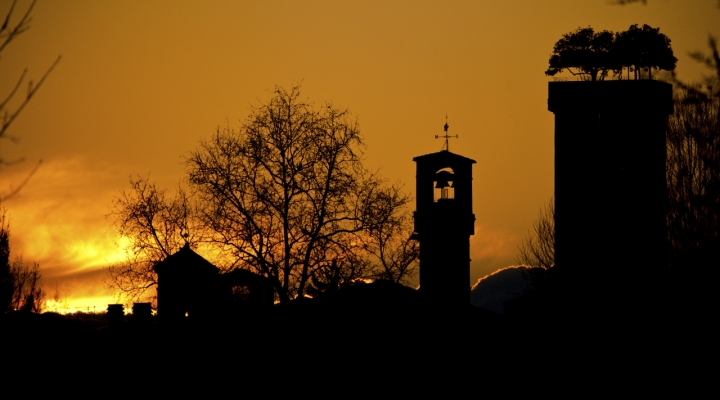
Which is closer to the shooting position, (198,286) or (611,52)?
(198,286)

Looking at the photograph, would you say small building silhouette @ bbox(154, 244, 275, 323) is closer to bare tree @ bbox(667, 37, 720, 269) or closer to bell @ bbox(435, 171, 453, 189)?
bell @ bbox(435, 171, 453, 189)

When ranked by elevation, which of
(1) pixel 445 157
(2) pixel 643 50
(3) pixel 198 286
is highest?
A: (2) pixel 643 50

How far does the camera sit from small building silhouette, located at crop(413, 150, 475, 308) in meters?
38.8

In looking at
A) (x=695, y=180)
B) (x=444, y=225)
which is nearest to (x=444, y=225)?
(x=444, y=225)

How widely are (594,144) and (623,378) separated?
28185 millimetres

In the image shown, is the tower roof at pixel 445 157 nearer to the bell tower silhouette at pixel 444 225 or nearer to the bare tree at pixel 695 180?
the bell tower silhouette at pixel 444 225

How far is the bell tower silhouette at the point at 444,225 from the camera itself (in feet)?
127

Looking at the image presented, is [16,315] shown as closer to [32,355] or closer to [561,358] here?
[32,355]

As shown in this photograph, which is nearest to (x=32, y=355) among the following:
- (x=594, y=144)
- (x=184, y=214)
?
(x=184, y=214)

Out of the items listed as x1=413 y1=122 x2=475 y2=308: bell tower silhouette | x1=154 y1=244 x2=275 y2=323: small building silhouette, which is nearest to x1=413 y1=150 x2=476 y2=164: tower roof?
x1=413 y1=122 x2=475 y2=308: bell tower silhouette

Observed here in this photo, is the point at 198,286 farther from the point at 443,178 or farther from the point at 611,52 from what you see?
the point at 611,52

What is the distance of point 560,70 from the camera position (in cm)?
4981

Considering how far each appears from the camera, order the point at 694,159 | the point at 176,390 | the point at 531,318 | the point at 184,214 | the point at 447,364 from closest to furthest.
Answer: the point at 176,390 → the point at 447,364 → the point at 531,318 → the point at 694,159 → the point at 184,214

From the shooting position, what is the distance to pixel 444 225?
129 feet
